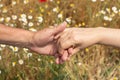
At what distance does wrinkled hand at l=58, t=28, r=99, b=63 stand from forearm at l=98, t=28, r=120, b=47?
0.09 ft

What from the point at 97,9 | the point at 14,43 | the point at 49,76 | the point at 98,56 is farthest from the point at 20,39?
the point at 97,9

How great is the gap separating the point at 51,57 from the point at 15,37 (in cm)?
52

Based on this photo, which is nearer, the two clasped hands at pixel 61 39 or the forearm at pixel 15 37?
the two clasped hands at pixel 61 39

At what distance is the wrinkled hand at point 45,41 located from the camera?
5.86ft

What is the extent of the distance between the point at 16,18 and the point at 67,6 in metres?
0.48

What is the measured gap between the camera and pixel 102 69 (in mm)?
2293

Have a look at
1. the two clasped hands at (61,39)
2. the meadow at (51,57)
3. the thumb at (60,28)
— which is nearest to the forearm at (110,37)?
the two clasped hands at (61,39)

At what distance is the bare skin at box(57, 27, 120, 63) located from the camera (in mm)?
1716

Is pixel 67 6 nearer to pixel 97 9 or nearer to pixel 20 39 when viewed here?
pixel 97 9

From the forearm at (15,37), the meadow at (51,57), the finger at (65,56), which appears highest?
the forearm at (15,37)

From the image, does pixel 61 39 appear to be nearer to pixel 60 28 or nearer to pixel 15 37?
pixel 60 28

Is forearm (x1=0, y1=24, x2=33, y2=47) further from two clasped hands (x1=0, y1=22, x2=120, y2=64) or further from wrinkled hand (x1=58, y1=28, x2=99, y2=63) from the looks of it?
wrinkled hand (x1=58, y1=28, x2=99, y2=63)

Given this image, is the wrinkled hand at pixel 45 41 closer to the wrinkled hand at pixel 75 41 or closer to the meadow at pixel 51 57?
the wrinkled hand at pixel 75 41

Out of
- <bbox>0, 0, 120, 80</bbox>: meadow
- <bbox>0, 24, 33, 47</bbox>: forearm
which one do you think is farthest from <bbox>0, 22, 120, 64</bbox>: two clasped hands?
<bbox>0, 0, 120, 80</bbox>: meadow
